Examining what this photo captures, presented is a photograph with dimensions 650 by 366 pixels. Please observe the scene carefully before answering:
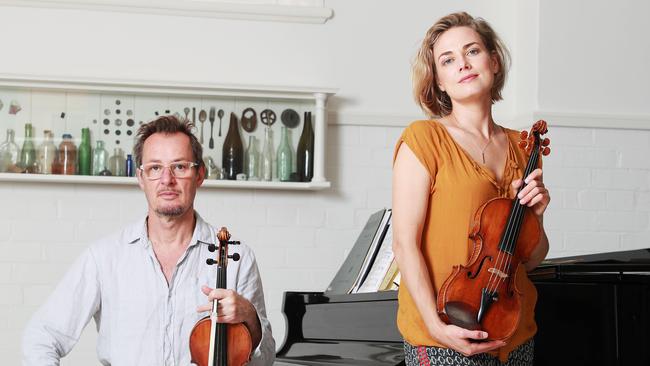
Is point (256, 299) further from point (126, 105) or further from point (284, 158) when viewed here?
point (126, 105)

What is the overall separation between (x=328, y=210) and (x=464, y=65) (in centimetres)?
277

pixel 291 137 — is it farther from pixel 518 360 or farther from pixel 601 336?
pixel 518 360

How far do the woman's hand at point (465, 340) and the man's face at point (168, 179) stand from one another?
82 centimetres

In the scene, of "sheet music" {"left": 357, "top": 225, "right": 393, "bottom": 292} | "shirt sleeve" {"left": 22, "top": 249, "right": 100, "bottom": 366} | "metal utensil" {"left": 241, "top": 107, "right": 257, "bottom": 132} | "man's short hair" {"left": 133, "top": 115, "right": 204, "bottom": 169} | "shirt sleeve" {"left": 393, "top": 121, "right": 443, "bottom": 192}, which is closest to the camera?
"shirt sleeve" {"left": 393, "top": 121, "right": 443, "bottom": 192}

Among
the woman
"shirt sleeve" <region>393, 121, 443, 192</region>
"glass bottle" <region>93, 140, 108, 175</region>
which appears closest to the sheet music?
the woman

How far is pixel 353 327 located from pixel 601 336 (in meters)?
0.81

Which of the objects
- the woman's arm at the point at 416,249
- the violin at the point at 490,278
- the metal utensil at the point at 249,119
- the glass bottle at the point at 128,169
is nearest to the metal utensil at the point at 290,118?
the metal utensil at the point at 249,119

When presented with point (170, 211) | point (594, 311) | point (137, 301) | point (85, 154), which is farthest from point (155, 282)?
point (85, 154)

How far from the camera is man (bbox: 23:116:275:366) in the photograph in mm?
2160

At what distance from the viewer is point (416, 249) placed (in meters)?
1.67

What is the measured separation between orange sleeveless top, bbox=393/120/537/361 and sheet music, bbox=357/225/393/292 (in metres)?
1.23

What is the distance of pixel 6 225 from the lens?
4320mm

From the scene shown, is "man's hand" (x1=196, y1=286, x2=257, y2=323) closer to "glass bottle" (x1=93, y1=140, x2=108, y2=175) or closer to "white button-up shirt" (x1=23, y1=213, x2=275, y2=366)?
"white button-up shirt" (x1=23, y1=213, x2=275, y2=366)

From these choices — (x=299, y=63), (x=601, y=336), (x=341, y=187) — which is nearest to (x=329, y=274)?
(x=341, y=187)
